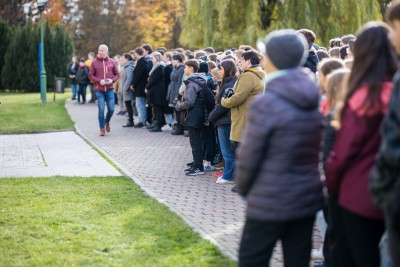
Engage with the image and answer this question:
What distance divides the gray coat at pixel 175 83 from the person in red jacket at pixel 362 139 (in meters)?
12.3

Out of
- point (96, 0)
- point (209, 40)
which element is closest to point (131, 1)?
point (96, 0)

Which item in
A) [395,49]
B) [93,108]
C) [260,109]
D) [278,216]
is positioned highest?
[395,49]

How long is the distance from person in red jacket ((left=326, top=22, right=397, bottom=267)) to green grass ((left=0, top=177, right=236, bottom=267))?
2.13 m

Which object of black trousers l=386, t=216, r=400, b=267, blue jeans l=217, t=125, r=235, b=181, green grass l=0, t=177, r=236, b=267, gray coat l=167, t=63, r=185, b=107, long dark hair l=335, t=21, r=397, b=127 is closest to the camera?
black trousers l=386, t=216, r=400, b=267

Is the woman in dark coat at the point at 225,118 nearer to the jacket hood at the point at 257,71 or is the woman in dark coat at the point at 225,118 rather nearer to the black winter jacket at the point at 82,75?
the jacket hood at the point at 257,71

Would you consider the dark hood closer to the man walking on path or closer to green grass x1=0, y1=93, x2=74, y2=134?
the man walking on path

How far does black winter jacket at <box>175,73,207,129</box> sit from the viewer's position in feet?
37.8

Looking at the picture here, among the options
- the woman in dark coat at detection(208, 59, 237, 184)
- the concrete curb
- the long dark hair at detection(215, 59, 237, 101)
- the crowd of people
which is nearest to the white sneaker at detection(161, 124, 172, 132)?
the concrete curb

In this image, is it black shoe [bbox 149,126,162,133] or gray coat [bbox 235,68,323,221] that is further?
black shoe [bbox 149,126,162,133]

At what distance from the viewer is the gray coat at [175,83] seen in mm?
16778

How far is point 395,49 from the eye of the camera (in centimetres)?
442

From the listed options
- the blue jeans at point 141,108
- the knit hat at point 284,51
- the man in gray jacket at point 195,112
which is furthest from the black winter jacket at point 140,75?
the knit hat at point 284,51

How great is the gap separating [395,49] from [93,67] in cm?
1347

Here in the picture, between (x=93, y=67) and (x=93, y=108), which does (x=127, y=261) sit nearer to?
(x=93, y=67)
